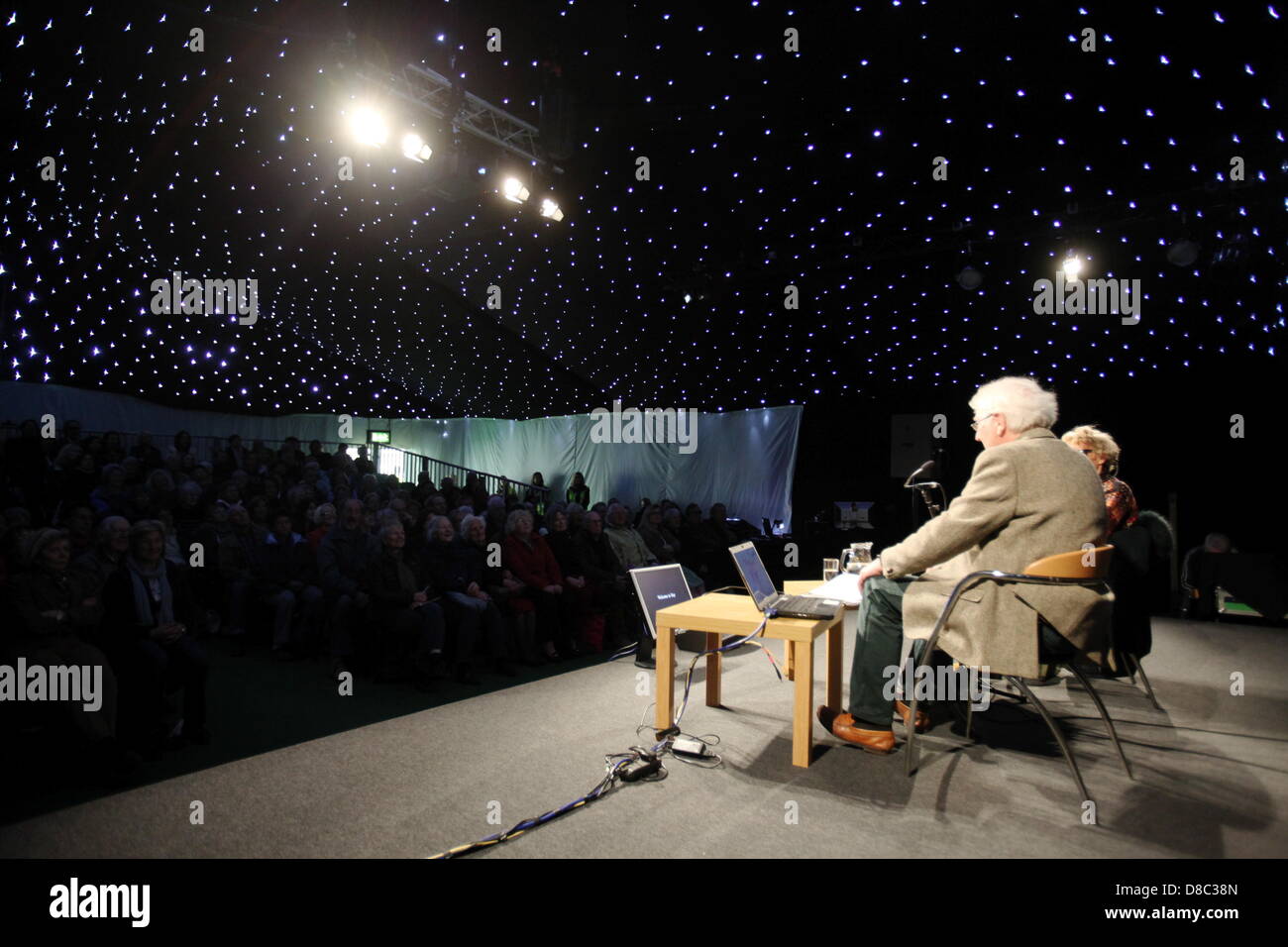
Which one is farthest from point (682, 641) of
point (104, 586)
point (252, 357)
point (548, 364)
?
point (252, 357)

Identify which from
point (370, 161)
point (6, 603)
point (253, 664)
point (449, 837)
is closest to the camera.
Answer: point (449, 837)

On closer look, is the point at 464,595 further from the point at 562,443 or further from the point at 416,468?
the point at 416,468

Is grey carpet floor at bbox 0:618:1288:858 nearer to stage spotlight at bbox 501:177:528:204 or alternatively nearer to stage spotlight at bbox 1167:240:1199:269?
stage spotlight at bbox 1167:240:1199:269

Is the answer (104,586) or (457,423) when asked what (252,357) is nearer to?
(457,423)

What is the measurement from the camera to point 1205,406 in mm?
7508

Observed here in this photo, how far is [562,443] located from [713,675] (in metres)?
7.69

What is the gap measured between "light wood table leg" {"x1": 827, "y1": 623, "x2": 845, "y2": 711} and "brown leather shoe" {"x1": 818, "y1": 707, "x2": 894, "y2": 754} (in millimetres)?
148

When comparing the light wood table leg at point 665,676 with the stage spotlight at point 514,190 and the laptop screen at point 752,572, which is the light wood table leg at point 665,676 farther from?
the stage spotlight at point 514,190

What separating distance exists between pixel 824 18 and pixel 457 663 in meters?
4.41

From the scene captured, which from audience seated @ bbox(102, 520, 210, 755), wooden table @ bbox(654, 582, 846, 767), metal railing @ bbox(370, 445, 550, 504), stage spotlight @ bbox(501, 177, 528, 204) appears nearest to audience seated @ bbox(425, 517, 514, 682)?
audience seated @ bbox(102, 520, 210, 755)


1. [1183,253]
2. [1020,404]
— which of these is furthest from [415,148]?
[1183,253]

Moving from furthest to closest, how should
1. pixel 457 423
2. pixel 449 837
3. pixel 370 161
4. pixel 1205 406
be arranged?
pixel 457 423, pixel 1205 406, pixel 370 161, pixel 449 837

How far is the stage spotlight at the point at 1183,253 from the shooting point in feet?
17.4

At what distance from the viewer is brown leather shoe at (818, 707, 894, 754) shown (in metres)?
2.63
